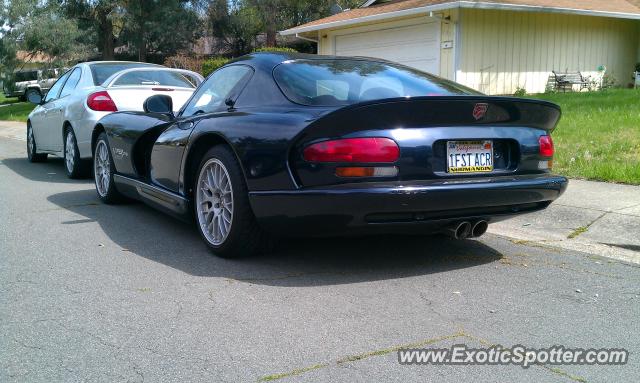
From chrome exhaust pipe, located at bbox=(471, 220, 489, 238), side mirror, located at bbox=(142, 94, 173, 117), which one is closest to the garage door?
side mirror, located at bbox=(142, 94, 173, 117)

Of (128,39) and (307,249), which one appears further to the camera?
(128,39)

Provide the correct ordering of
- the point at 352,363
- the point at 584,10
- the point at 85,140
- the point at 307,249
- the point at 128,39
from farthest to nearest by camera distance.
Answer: the point at 128,39 < the point at 584,10 < the point at 85,140 < the point at 307,249 < the point at 352,363

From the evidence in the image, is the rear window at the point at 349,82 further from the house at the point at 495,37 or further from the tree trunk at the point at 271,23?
the tree trunk at the point at 271,23

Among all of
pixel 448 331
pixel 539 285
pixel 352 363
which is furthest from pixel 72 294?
pixel 539 285

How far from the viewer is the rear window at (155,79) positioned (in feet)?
29.0

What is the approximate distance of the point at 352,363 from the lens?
118 inches

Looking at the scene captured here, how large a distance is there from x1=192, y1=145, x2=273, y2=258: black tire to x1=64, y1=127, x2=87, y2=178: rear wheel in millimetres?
4399

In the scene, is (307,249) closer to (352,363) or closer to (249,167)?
(249,167)

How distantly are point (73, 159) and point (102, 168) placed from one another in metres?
2.04

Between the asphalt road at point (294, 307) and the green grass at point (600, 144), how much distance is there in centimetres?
238

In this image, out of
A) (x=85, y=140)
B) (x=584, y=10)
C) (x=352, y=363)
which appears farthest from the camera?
(x=584, y=10)

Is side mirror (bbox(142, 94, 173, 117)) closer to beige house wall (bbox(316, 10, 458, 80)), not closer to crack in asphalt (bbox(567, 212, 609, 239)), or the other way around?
crack in asphalt (bbox(567, 212, 609, 239))

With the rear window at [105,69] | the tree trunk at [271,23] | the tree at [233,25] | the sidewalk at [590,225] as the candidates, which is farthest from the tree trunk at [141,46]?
the sidewalk at [590,225]

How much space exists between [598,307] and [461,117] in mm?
1392
